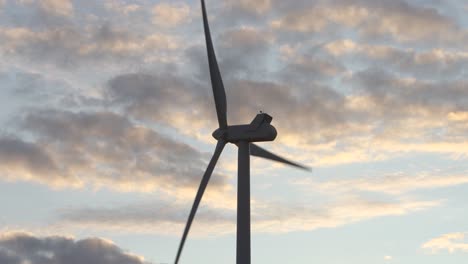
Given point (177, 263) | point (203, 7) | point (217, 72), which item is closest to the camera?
point (177, 263)

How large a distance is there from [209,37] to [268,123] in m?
12.1

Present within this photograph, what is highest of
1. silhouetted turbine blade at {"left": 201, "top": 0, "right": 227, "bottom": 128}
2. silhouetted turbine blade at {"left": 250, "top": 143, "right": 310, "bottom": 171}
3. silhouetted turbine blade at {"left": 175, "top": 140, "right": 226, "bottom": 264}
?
silhouetted turbine blade at {"left": 201, "top": 0, "right": 227, "bottom": 128}

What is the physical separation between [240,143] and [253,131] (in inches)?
83.8

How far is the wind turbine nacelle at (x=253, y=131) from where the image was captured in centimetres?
9862

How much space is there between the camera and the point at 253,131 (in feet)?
325

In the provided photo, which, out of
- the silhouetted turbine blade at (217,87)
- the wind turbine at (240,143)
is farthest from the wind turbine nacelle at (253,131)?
the silhouetted turbine blade at (217,87)

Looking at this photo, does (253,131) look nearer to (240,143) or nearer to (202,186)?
(240,143)

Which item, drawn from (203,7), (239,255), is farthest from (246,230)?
(203,7)

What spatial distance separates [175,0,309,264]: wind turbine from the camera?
93.1 m

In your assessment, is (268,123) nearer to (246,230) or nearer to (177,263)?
(246,230)

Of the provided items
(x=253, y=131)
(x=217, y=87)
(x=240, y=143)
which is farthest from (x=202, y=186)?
(x=217, y=87)

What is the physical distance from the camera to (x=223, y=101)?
3954 inches

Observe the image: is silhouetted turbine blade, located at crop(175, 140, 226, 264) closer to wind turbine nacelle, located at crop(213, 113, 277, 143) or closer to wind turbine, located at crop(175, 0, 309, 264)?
wind turbine, located at crop(175, 0, 309, 264)

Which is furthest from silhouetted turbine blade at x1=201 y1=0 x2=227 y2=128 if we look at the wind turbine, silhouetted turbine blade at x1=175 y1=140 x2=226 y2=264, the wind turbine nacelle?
silhouetted turbine blade at x1=175 y1=140 x2=226 y2=264
